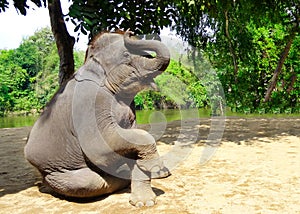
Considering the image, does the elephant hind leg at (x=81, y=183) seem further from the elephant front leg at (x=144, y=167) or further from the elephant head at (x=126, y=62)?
the elephant head at (x=126, y=62)

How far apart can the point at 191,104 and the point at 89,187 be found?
9.10ft

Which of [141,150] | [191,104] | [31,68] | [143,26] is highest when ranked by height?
[31,68]

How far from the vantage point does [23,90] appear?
3606 cm

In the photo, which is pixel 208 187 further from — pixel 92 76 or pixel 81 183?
pixel 92 76

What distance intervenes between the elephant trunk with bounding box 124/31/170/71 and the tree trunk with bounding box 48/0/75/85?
323cm

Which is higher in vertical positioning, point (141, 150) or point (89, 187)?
point (141, 150)

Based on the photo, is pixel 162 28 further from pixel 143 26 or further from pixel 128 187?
pixel 128 187

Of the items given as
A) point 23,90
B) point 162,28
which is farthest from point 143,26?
point 23,90

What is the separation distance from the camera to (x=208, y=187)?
11.1 ft

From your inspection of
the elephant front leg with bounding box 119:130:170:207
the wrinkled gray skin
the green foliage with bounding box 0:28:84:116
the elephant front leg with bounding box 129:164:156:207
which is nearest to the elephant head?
the wrinkled gray skin

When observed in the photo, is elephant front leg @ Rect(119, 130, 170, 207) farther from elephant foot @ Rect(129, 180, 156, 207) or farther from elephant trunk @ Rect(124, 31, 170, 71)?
elephant trunk @ Rect(124, 31, 170, 71)

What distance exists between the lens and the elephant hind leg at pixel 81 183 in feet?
9.79

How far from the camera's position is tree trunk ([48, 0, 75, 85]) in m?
6.06

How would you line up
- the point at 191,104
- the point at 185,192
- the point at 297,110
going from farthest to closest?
the point at 297,110 → the point at 191,104 → the point at 185,192
